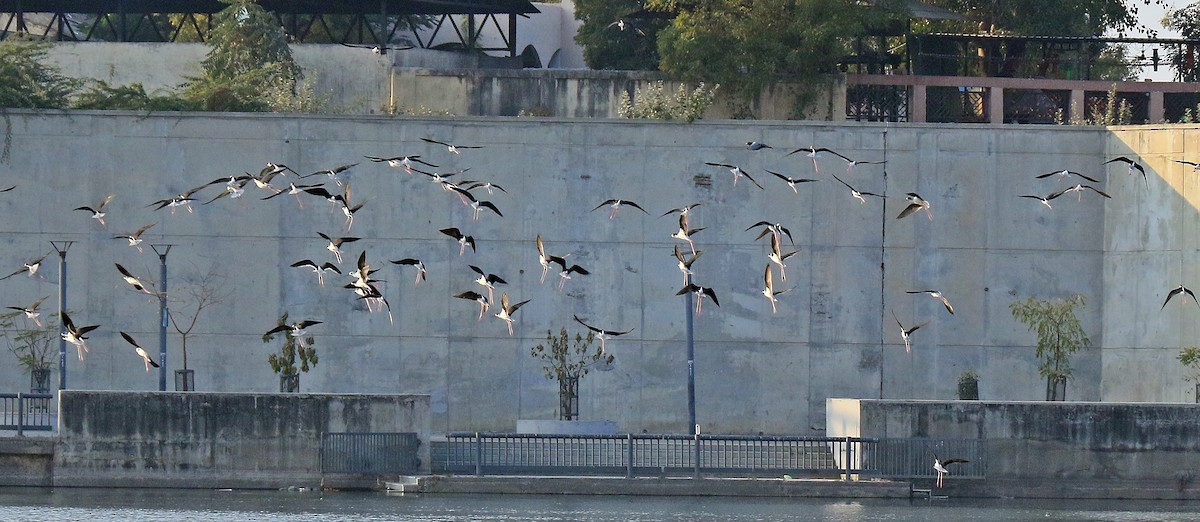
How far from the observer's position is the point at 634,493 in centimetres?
3919

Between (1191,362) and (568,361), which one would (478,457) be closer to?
(568,361)

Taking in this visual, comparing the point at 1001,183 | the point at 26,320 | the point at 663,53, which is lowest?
the point at 26,320

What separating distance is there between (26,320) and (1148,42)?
34.3m

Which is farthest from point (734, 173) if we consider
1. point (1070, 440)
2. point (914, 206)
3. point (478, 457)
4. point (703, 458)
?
→ point (478, 457)

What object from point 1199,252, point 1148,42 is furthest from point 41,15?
point 1199,252

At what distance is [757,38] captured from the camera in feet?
183

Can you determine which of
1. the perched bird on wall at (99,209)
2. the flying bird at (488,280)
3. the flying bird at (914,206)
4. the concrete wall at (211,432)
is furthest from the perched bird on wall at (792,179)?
the perched bird on wall at (99,209)

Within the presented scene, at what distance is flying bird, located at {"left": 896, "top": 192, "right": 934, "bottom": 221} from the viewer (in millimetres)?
49544

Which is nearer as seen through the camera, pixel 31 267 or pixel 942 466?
pixel 942 466

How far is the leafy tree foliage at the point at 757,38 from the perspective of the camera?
182ft

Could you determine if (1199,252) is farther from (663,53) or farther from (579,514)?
(579,514)

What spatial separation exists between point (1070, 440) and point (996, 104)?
21828 mm

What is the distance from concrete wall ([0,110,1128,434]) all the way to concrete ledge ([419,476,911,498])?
35.1 feet

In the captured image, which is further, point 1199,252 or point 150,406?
point 1199,252
